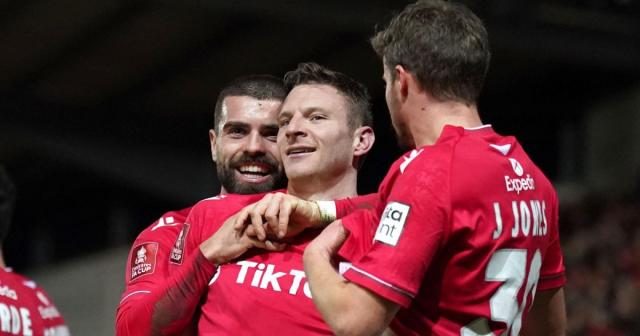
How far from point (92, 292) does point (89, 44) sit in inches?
176

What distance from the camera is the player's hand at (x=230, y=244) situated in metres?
3.71

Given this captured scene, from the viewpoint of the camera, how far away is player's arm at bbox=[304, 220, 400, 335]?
3104 mm

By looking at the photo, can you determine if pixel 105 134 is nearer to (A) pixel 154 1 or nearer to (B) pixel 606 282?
(A) pixel 154 1

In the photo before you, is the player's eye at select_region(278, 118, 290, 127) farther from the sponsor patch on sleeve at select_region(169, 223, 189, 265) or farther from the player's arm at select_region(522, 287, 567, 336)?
the player's arm at select_region(522, 287, 567, 336)

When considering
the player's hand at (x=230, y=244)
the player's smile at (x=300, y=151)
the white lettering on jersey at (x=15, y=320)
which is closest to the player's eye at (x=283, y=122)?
Answer: the player's smile at (x=300, y=151)

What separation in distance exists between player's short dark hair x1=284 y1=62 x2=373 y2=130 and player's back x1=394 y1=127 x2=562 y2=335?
839 mm

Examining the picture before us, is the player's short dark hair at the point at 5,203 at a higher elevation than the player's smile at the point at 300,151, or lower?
lower

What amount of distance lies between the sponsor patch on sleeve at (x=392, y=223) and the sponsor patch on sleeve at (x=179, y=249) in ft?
3.43

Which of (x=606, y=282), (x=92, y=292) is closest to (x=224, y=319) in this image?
(x=606, y=282)

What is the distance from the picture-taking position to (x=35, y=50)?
1174 centimetres

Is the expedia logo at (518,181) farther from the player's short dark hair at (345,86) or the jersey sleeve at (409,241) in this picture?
the player's short dark hair at (345,86)

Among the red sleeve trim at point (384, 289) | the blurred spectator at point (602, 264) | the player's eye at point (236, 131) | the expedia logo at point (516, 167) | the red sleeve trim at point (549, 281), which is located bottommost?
the blurred spectator at point (602, 264)

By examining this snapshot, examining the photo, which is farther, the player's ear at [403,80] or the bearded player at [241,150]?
the bearded player at [241,150]

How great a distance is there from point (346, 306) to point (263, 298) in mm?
651
